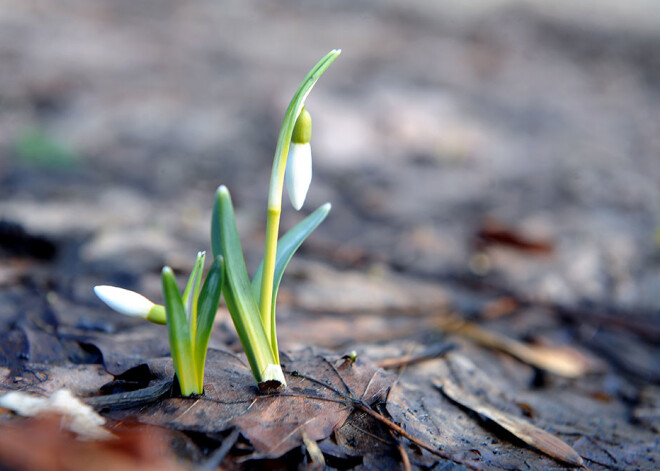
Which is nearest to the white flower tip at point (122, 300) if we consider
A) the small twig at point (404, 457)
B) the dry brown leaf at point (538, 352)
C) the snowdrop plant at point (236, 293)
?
the snowdrop plant at point (236, 293)

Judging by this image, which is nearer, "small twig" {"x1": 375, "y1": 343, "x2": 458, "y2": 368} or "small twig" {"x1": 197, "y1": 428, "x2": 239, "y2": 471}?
"small twig" {"x1": 197, "y1": 428, "x2": 239, "y2": 471}

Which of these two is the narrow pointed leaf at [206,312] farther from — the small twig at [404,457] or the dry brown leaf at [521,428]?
the dry brown leaf at [521,428]

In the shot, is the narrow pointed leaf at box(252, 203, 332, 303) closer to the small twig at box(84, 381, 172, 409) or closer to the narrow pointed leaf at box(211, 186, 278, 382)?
the narrow pointed leaf at box(211, 186, 278, 382)

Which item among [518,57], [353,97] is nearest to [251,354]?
[353,97]

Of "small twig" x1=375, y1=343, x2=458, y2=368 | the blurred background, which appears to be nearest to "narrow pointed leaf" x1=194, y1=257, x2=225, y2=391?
"small twig" x1=375, y1=343, x2=458, y2=368

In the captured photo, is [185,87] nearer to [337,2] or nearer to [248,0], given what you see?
[248,0]

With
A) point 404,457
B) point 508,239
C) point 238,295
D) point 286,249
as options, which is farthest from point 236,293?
point 508,239

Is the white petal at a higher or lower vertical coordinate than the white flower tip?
higher
